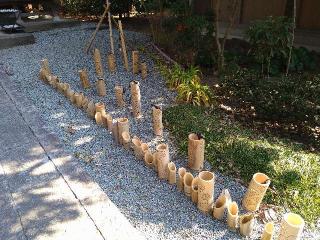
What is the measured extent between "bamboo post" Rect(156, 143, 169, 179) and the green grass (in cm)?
61

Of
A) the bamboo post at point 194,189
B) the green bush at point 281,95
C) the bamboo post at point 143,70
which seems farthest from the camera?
the bamboo post at point 143,70

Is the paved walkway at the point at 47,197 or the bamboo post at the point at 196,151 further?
the bamboo post at the point at 196,151

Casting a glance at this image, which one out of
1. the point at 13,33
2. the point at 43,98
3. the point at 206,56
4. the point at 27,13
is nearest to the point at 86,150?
the point at 43,98

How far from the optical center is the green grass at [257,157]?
134 inches

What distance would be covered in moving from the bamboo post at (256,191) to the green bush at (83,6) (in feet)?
30.8

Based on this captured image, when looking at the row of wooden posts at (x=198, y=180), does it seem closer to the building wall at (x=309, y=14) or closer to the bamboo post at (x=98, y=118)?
the bamboo post at (x=98, y=118)

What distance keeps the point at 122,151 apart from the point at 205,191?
1462 millimetres

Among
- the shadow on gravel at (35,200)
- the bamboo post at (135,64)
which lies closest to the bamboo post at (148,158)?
the shadow on gravel at (35,200)

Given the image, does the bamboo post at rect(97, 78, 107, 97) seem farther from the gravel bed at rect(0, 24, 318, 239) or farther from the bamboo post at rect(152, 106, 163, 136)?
the bamboo post at rect(152, 106, 163, 136)

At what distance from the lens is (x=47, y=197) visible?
3.30 meters

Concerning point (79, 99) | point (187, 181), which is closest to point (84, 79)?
point (79, 99)

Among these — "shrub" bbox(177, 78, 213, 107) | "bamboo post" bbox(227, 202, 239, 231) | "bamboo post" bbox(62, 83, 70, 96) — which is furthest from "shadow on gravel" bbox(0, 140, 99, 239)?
"shrub" bbox(177, 78, 213, 107)

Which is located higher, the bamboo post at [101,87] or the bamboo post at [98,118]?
the bamboo post at [101,87]

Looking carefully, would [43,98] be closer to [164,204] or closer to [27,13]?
[164,204]
